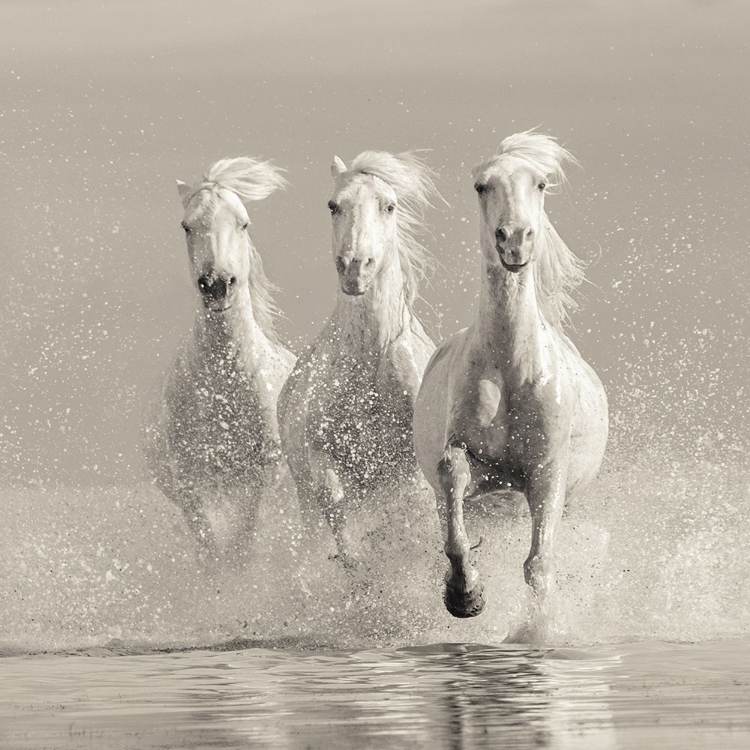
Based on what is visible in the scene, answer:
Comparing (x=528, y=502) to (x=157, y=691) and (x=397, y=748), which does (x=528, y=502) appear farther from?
(x=397, y=748)

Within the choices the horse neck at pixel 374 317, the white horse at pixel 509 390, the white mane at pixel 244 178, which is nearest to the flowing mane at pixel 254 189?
the white mane at pixel 244 178

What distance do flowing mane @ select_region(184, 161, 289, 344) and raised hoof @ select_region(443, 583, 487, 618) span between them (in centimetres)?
379

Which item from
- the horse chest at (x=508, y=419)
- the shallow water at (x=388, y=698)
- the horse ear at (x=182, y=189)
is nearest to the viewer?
the shallow water at (x=388, y=698)

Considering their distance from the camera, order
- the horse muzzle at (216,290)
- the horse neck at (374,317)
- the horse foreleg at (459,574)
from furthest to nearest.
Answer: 1. the horse muzzle at (216,290)
2. the horse neck at (374,317)
3. the horse foreleg at (459,574)

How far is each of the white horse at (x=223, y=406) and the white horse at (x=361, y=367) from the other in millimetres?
512

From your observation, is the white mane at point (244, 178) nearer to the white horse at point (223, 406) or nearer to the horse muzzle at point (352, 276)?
the white horse at point (223, 406)

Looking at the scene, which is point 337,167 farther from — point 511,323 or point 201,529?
point 201,529

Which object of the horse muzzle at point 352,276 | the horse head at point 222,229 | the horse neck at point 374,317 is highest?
the horse head at point 222,229

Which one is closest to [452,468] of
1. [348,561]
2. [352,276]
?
[348,561]

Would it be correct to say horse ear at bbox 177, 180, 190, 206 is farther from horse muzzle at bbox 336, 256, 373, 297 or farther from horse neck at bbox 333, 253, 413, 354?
horse muzzle at bbox 336, 256, 373, 297

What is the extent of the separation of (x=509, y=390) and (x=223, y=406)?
2.89 m

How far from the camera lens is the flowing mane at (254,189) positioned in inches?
484

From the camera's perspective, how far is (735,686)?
739 cm

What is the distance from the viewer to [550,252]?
10102 millimetres
